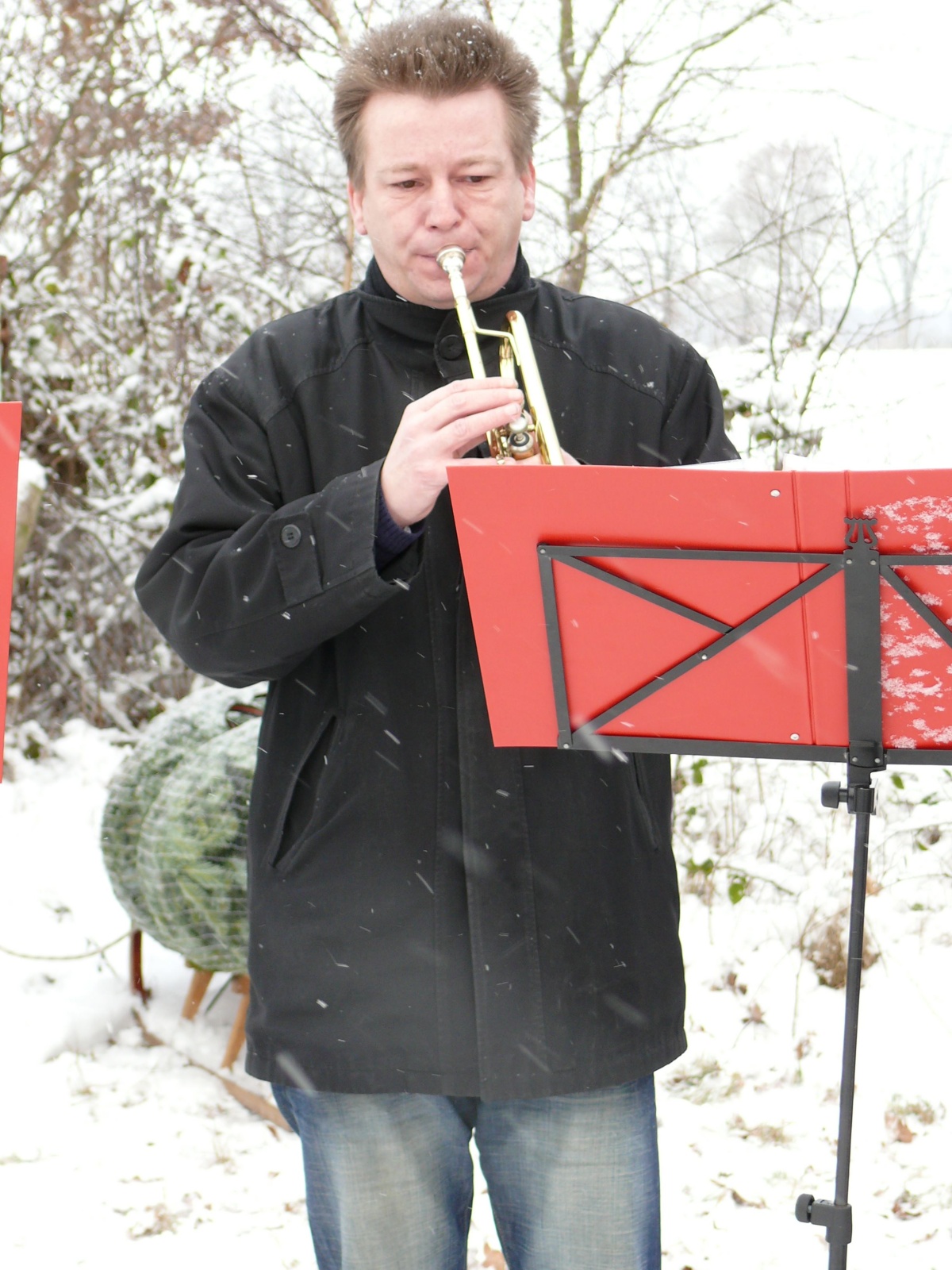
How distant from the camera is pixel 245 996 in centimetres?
340

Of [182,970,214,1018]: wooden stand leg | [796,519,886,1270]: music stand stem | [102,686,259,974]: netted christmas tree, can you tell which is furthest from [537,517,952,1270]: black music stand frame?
[182,970,214,1018]: wooden stand leg

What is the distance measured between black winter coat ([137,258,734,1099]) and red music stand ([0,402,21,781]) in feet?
0.78

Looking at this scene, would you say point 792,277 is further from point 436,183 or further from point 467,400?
point 467,400

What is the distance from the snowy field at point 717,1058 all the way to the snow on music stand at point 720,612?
4.24 ft

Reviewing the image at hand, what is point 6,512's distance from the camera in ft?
4.37

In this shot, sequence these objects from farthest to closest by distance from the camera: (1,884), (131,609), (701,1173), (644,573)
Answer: (131,609), (1,884), (701,1173), (644,573)

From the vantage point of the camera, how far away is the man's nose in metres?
1.57

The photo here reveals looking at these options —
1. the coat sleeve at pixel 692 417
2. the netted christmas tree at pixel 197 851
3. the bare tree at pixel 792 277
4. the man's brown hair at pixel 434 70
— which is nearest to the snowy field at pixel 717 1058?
the bare tree at pixel 792 277

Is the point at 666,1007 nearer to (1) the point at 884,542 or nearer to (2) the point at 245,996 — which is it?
(1) the point at 884,542

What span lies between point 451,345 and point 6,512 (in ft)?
1.99

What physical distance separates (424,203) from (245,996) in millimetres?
2416

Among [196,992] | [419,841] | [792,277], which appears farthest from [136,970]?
[792,277]

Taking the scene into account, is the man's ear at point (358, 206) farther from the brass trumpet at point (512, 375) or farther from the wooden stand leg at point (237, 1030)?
the wooden stand leg at point (237, 1030)

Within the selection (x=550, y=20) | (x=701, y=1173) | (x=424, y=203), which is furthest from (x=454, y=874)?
(x=550, y=20)
